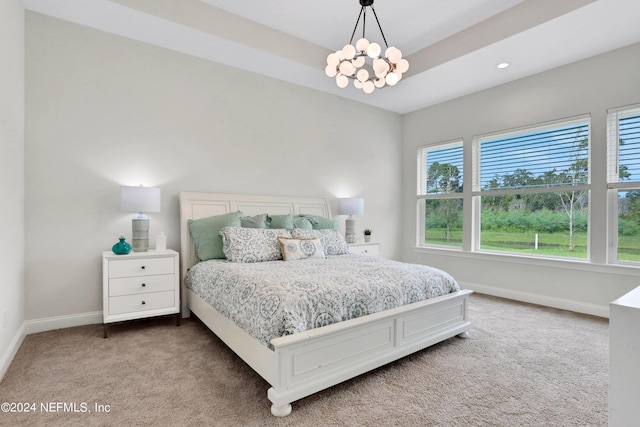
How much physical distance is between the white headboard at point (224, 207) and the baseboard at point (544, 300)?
244cm

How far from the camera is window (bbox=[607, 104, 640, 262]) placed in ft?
11.0

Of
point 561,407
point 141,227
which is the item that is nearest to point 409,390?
point 561,407

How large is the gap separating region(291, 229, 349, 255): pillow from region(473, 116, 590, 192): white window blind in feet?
7.82

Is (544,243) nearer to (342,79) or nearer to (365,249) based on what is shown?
(365,249)

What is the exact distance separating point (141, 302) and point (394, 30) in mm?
3887

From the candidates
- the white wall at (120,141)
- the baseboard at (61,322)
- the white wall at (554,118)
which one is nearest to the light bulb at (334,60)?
the white wall at (120,141)

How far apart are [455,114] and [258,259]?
3.75 metres

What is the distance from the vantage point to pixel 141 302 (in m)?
2.90

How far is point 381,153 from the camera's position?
5410mm

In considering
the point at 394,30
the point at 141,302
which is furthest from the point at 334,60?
the point at 141,302

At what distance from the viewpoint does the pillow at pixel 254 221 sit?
139 inches

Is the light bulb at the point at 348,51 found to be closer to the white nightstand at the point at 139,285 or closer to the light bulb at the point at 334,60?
the light bulb at the point at 334,60

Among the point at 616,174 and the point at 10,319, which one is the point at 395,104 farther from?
the point at 10,319

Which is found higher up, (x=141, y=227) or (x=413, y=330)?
(x=141, y=227)
